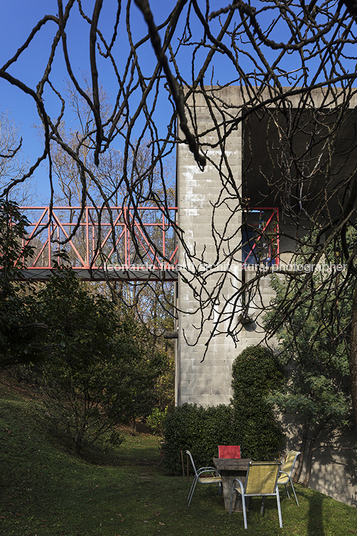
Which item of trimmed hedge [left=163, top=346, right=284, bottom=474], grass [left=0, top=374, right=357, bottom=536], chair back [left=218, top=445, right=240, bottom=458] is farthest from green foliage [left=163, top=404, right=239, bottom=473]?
chair back [left=218, top=445, right=240, bottom=458]

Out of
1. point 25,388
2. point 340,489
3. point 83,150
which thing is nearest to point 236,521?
point 340,489

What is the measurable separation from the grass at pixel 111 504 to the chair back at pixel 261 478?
15.3 inches

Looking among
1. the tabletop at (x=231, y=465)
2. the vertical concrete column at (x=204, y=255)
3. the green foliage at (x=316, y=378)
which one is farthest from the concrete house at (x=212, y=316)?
the tabletop at (x=231, y=465)

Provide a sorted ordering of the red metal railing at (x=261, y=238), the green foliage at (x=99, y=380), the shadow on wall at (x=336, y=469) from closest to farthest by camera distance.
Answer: the red metal railing at (x=261, y=238), the green foliage at (x=99, y=380), the shadow on wall at (x=336, y=469)

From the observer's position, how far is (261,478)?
5551mm

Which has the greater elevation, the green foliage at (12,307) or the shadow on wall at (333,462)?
the green foliage at (12,307)

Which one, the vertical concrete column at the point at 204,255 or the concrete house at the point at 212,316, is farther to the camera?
the vertical concrete column at the point at 204,255

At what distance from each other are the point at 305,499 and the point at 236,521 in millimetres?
1762

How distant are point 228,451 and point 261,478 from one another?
1.79 m

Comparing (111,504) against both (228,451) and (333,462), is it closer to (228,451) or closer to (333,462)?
(228,451)

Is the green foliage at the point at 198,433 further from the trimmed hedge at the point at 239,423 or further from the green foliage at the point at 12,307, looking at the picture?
the green foliage at the point at 12,307

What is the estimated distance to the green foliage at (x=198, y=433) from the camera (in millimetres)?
8156

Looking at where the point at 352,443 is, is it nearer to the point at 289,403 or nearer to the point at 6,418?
the point at 289,403

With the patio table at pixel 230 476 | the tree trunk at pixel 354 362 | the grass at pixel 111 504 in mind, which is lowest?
the grass at pixel 111 504
